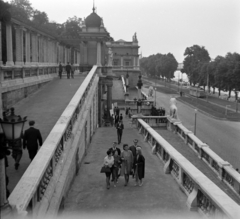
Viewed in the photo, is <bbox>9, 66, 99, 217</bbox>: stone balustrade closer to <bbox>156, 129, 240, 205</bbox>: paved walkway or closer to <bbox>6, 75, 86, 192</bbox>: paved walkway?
<bbox>6, 75, 86, 192</bbox>: paved walkway

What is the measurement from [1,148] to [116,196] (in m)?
5.68

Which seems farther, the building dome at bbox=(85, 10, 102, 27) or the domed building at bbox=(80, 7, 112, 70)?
the building dome at bbox=(85, 10, 102, 27)

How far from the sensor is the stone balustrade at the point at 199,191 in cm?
721

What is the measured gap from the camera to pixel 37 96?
1809 cm

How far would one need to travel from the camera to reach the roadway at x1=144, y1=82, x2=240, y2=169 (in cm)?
2585

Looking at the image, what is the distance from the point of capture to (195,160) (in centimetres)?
1700

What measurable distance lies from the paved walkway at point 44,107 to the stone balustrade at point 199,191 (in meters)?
4.46

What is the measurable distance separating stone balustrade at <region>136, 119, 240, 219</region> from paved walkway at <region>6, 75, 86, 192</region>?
4461 mm

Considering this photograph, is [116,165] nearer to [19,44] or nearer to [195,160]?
[195,160]

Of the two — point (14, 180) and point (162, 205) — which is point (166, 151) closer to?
point (162, 205)

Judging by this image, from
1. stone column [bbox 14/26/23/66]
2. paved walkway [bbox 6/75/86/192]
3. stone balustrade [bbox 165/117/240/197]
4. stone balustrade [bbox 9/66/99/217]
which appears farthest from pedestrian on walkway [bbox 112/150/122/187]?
stone column [bbox 14/26/23/66]

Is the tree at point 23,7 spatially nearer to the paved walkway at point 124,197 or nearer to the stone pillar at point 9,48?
the stone pillar at point 9,48

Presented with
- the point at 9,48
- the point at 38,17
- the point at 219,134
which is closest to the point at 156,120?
the point at 219,134

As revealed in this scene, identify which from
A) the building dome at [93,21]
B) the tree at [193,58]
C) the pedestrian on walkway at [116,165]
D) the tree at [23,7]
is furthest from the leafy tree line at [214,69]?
the pedestrian on walkway at [116,165]
